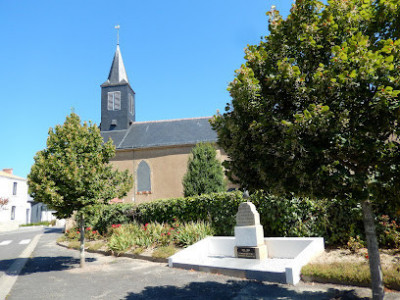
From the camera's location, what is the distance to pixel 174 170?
83.8 feet

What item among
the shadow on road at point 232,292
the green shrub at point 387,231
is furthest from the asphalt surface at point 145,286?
the green shrub at point 387,231

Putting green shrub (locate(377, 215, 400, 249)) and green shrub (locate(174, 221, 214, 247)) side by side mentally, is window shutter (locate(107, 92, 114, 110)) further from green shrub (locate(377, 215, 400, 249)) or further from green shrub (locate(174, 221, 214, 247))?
green shrub (locate(377, 215, 400, 249))

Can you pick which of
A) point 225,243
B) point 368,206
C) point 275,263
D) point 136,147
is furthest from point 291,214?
point 136,147

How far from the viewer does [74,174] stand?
916 centimetres

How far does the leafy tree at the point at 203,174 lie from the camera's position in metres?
17.8

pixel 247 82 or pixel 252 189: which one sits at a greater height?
pixel 247 82

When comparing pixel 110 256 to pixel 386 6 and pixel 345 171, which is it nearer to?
pixel 345 171

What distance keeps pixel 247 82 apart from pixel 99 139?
7.68 m

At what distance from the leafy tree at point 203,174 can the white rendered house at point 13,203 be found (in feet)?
94.8

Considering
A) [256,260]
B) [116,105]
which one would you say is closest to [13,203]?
[116,105]

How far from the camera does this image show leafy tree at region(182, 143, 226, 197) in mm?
17844

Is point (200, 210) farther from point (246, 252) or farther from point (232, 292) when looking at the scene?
Answer: point (232, 292)

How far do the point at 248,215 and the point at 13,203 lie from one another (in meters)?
40.3

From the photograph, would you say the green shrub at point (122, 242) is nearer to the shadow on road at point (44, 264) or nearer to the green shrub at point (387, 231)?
the shadow on road at point (44, 264)
